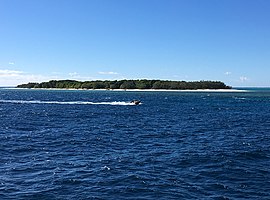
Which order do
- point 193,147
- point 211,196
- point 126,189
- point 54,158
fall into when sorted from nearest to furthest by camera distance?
point 211,196 < point 126,189 < point 54,158 < point 193,147

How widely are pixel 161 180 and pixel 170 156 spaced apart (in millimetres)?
7930

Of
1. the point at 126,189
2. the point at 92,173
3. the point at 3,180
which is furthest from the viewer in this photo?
the point at 92,173

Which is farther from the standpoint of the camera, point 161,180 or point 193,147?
point 193,147

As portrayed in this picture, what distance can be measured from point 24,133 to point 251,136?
31.3m

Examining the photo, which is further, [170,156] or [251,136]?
[251,136]

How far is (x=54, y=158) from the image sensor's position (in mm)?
31047

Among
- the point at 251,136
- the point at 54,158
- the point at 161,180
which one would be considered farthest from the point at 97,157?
the point at 251,136

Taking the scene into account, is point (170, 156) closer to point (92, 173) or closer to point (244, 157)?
point (244, 157)

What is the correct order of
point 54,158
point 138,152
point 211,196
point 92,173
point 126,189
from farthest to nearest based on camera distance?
point 138,152
point 54,158
point 92,173
point 126,189
point 211,196

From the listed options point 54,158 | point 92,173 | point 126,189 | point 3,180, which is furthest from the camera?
point 54,158

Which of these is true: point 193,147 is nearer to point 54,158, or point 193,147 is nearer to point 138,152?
point 138,152

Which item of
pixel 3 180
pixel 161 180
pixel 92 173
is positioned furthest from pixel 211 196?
pixel 3 180

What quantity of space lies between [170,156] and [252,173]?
8.09 m

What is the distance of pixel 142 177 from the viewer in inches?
989
